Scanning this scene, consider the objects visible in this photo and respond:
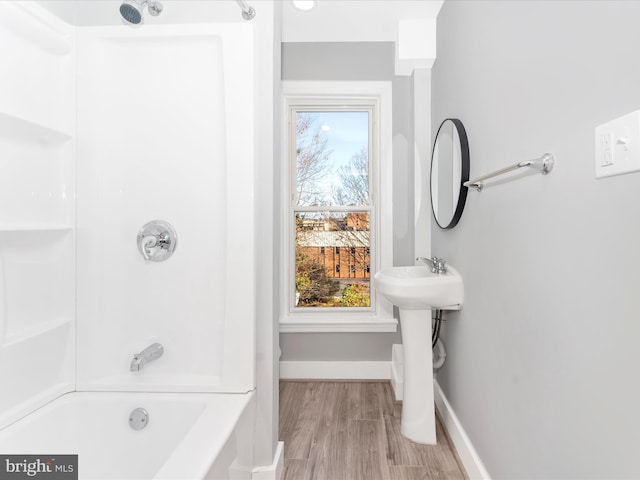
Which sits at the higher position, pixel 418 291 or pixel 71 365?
pixel 418 291

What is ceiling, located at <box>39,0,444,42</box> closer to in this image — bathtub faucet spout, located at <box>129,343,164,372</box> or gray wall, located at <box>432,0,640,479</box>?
gray wall, located at <box>432,0,640,479</box>

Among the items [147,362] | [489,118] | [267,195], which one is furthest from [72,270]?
[489,118]

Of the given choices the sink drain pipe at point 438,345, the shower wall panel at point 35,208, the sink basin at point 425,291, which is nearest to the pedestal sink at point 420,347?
the sink basin at point 425,291

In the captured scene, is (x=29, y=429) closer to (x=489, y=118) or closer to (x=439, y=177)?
(x=489, y=118)

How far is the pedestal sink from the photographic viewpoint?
186 centimetres

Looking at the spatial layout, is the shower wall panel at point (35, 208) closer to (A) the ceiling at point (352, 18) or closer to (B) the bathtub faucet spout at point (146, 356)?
(B) the bathtub faucet spout at point (146, 356)

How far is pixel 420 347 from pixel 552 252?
1.04 meters

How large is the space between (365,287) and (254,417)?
152cm

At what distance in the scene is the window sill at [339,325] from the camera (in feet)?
8.90

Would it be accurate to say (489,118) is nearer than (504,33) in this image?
No

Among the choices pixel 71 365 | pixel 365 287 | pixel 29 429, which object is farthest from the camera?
pixel 365 287

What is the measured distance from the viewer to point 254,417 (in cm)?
152

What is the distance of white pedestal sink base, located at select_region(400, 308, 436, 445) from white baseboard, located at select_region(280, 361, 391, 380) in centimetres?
78

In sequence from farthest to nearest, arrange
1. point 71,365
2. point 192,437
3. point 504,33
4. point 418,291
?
point 418,291 → point 71,365 → point 504,33 → point 192,437
